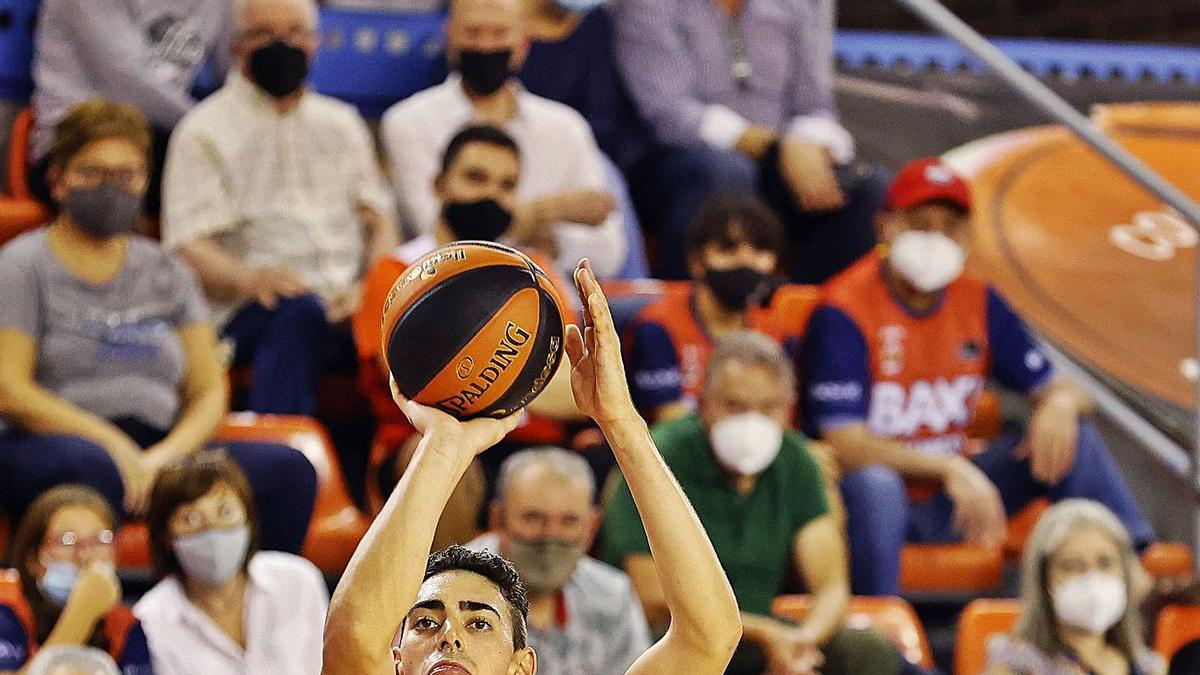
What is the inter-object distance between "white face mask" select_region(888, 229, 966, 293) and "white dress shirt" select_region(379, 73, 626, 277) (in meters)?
0.68

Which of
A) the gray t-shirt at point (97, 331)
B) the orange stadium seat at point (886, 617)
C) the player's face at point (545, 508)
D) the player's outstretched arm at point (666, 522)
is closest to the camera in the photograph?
the player's outstretched arm at point (666, 522)

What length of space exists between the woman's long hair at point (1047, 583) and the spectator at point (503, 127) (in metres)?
1.24

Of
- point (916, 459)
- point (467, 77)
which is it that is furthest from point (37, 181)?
point (916, 459)

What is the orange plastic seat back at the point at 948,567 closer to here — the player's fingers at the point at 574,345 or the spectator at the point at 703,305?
the spectator at the point at 703,305

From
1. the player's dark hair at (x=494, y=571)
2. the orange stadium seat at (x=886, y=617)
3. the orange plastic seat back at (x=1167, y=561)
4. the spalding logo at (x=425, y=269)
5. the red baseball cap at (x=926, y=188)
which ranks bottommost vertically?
the orange plastic seat back at (x=1167, y=561)

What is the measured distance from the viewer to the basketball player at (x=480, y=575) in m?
2.23

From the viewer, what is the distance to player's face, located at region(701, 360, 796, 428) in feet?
13.8

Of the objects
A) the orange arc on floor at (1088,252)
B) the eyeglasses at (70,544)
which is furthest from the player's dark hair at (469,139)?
the orange arc on floor at (1088,252)

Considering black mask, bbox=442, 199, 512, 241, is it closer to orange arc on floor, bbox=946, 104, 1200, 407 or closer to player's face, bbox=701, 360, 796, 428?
player's face, bbox=701, 360, 796, 428

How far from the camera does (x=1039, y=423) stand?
481 centimetres

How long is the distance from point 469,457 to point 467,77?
277 cm

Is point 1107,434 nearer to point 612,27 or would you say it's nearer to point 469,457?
point 612,27

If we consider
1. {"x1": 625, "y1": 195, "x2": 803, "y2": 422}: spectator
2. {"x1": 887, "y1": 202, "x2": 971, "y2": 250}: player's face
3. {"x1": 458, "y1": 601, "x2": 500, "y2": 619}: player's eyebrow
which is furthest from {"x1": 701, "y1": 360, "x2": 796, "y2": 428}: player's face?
{"x1": 458, "y1": 601, "x2": 500, "y2": 619}: player's eyebrow

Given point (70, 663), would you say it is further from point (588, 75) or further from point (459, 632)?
point (588, 75)
